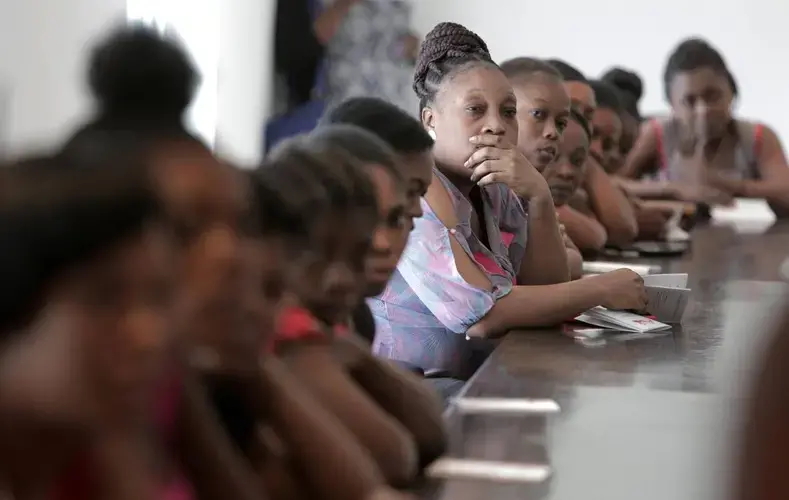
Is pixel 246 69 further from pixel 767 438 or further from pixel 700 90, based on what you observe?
pixel 767 438

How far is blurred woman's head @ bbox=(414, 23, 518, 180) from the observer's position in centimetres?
152

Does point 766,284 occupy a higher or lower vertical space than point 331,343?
lower

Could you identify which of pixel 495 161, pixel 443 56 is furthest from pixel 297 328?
pixel 443 56

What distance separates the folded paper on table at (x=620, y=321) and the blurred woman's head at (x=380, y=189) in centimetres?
78

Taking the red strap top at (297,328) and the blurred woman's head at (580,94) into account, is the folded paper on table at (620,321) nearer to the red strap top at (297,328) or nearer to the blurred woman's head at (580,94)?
the blurred woman's head at (580,94)

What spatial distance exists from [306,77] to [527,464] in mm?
3400

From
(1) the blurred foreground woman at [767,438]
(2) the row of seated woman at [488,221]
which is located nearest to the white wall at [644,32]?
(2) the row of seated woman at [488,221]

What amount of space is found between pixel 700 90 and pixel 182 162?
2.97 m

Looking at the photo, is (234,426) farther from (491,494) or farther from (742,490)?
(742,490)

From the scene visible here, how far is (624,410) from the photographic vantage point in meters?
1.11

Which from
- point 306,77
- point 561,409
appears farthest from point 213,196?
point 306,77

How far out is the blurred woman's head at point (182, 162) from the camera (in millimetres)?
502

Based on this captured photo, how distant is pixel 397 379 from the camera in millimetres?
848

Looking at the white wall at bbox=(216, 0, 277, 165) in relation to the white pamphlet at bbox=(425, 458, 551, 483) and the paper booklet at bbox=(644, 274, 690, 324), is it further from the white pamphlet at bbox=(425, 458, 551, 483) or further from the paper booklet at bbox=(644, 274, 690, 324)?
the white pamphlet at bbox=(425, 458, 551, 483)
